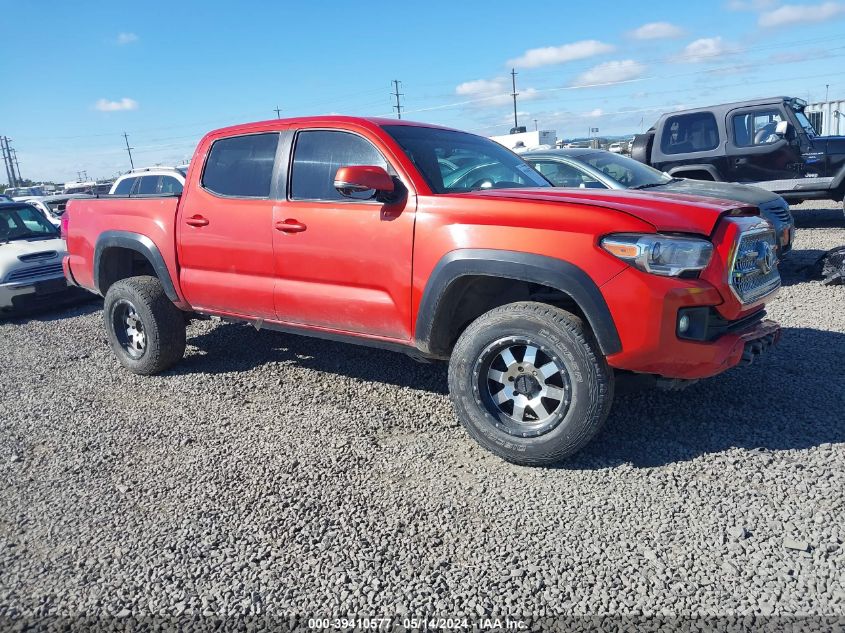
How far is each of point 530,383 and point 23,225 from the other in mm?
8689

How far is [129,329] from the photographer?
5414 mm

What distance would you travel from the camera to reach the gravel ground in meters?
2.48

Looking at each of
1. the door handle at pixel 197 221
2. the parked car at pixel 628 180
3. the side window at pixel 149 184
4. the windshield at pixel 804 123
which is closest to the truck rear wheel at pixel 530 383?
the door handle at pixel 197 221

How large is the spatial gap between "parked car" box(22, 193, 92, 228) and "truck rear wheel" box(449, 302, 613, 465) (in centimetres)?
823

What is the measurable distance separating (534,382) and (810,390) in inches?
81.6

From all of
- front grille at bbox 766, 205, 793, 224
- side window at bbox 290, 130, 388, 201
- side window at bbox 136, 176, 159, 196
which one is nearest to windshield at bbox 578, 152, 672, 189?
front grille at bbox 766, 205, 793, 224

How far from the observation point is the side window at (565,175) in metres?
7.30

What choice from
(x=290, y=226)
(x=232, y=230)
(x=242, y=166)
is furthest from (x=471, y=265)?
(x=242, y=166)

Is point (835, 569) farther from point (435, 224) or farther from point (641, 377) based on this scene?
point (435, 224)

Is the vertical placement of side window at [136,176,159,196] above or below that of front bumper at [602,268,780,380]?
above

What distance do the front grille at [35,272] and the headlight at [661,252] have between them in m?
7.69

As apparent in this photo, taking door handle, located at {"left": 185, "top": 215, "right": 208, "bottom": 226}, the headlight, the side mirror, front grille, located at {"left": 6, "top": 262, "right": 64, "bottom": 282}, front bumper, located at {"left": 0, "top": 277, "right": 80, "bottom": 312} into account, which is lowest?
front bumper, located at {"left": 0, "top": 277, "right": 80, "bottom": 312}

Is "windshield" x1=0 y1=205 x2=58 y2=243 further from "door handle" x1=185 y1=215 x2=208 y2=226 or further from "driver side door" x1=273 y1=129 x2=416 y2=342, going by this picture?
"driver side door" x1=273 y1=129 x2=416 y2=342

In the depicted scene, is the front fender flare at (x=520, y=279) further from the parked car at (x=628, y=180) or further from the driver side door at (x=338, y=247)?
the parked car at (x=628, y=180)
